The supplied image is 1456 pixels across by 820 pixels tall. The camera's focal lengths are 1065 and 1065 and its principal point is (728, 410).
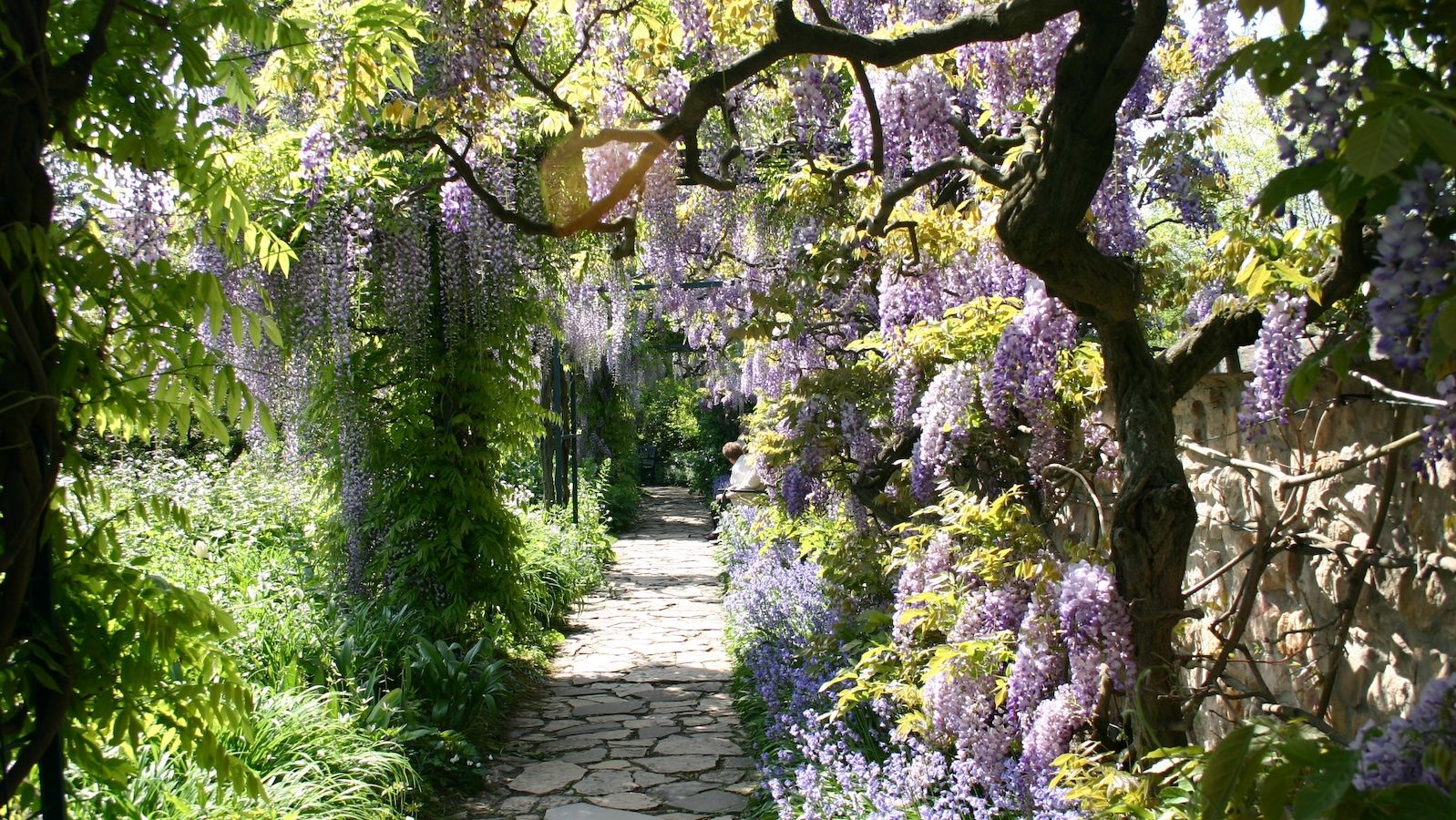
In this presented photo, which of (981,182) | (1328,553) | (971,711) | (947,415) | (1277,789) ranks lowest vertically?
(971,711)

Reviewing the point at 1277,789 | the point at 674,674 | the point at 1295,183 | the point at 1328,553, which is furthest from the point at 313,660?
the point at 1295,183

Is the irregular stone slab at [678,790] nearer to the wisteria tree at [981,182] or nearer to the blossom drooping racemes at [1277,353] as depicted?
the wisteria tree at [981,182]

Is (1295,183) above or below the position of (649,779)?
above

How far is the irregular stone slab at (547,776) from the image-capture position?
171 inches

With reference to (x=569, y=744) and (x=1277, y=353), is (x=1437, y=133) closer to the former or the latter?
(x=1277, y=353)

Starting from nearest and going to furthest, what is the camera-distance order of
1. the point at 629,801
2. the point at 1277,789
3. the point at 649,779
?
the point at 1277,789 < the point at 629,801 < the point at 649,779

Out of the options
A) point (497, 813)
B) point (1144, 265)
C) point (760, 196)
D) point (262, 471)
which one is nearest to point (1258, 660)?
point (1144, 265)

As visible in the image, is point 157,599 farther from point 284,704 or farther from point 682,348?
point 682,348

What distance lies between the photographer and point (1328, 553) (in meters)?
2.29

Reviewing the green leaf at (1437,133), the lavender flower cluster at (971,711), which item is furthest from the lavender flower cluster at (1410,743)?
the lavender flower cluster at (971,711)

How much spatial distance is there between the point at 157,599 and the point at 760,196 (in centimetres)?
513

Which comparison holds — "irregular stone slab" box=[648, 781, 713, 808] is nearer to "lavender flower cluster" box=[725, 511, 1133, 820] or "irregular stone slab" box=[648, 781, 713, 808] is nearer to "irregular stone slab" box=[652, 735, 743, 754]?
"lavender flower cluster" box=[725, 511, 1133, 820]

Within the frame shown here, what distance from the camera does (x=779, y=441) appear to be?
19.1 ft

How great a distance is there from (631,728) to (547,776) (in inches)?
30.3
